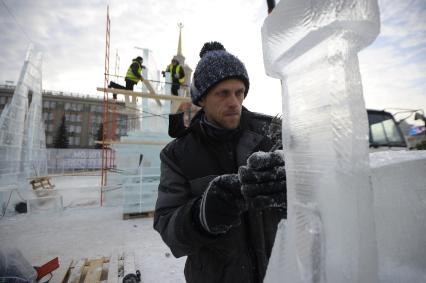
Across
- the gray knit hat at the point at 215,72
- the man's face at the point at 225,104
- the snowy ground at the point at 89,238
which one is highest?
the gray knit hat at the point at 215,72

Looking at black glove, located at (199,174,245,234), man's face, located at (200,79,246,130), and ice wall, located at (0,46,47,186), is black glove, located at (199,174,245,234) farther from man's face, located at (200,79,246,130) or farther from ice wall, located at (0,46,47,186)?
ice wall, located at (0,46,47,186)

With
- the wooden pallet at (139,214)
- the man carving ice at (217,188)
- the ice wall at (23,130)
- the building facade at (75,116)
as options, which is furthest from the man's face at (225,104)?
the building facade at (75,116)

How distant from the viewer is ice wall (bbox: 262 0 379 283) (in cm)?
43

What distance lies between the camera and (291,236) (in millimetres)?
531

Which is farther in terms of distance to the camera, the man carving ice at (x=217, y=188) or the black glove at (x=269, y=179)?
the man carving ice at (x=217, y=188)

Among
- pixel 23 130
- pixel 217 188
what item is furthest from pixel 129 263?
pixel 23 130

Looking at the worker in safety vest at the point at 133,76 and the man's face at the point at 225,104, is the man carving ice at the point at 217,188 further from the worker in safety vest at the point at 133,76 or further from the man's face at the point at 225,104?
the worker in safety vest at the point at 133,76

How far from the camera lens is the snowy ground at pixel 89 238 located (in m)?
3.93

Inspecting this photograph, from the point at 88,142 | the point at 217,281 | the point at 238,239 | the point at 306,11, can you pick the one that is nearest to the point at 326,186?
the point at 306,11

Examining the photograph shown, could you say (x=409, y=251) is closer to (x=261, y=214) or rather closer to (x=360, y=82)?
(x=360, y=82)

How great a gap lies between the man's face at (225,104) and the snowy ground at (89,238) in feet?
9.23

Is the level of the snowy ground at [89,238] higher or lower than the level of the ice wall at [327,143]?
lower

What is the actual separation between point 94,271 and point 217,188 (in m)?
3.38

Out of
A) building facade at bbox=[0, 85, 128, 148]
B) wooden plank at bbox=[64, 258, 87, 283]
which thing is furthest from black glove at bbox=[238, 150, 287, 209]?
building facade at bbox=[0, 85, 128, 148]
